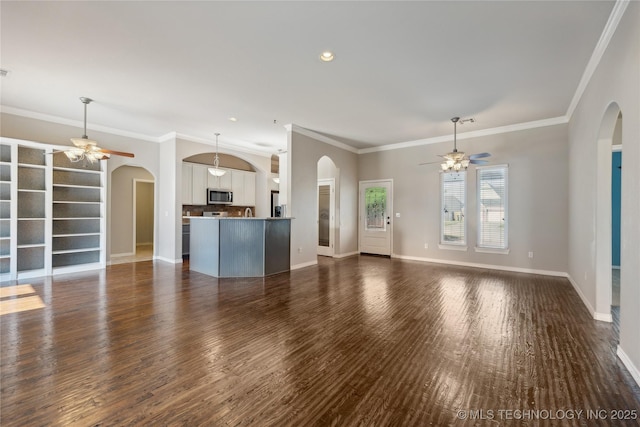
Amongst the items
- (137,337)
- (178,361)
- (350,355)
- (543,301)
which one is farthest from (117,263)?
(543,301)

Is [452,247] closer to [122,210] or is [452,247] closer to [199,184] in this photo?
[199,184]

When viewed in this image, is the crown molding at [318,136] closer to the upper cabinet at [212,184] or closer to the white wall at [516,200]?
the white wall at [516,200]

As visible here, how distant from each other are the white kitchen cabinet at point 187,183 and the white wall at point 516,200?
18.7 ft

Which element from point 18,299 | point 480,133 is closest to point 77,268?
point 18,299

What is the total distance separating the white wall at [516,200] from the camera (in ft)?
Answer: 18.3

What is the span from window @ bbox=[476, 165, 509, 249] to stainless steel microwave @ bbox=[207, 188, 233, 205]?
21.8ft

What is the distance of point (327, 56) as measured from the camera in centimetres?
333

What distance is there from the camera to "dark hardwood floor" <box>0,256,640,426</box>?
5.98ft

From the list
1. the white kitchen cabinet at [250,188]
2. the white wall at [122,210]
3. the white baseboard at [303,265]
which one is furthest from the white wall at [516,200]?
the white wall at [122,210]

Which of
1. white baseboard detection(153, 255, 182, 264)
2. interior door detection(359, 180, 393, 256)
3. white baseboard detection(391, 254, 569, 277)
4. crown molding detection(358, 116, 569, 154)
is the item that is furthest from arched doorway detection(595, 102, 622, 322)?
white baseboard detection(153, 255, 182, 264)

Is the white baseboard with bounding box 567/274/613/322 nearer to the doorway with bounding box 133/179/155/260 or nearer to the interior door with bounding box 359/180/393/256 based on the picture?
the interior door with bounding box 359/180/393/256

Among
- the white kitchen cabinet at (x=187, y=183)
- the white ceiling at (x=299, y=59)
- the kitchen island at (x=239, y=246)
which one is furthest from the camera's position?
the white kitchen cabinet at (x=187, y=183)

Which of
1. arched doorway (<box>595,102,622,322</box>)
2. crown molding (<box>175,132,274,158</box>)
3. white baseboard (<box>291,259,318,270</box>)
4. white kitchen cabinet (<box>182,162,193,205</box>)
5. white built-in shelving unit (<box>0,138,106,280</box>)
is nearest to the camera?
arched doorway (<box>595,102,622,322</box>)

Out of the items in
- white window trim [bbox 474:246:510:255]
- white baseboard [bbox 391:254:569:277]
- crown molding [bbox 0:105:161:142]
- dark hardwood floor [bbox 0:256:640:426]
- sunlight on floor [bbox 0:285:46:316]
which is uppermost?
crown molding [bbox 0:105:161:142]
